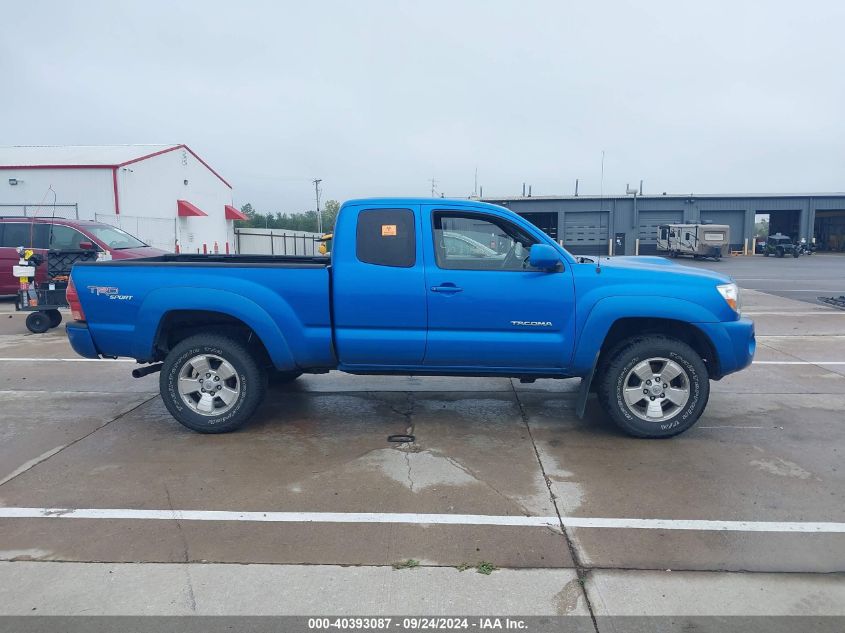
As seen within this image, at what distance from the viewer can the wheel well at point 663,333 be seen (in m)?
5.66

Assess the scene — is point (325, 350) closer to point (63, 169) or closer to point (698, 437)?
point (698, 437)

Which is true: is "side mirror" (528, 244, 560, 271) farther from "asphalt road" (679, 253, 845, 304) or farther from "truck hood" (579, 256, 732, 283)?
"asphalt road" (679, 253, 845, 304)

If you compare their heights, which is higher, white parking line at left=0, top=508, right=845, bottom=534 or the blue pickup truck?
the blue pickup truck

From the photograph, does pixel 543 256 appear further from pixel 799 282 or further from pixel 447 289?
pixel 799 282

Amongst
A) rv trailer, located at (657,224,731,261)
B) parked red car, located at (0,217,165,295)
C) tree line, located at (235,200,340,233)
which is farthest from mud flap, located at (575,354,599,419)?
tree line, located at (235,200,340,233)

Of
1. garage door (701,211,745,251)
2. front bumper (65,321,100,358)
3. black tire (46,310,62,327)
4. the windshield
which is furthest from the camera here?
garage door (701,211,745,251)

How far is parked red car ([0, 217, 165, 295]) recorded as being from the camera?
530 inches

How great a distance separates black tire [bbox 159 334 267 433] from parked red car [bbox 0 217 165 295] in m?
8.10

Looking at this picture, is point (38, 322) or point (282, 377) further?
point (38, 322)

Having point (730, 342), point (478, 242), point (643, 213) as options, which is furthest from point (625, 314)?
point (643, 213)

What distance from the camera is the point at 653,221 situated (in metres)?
43.7

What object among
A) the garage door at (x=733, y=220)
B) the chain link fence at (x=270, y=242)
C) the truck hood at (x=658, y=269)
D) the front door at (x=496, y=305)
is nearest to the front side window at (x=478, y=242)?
the front door at (x=496, y=305)

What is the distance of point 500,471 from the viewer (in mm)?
5008

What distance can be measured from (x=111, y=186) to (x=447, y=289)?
2268 centimetres
